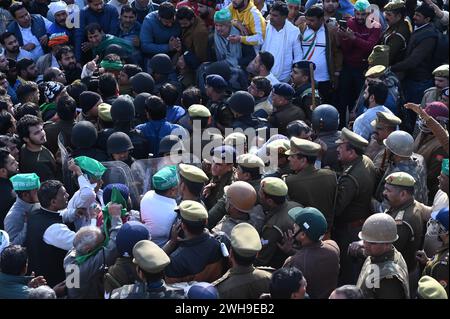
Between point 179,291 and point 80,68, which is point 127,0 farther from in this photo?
point 179,291

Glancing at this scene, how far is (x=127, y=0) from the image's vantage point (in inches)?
416

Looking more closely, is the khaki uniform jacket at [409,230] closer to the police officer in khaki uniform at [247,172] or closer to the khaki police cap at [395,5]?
the police officer in khaki uniform at [247,172]

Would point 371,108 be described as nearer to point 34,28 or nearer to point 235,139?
point 235,139

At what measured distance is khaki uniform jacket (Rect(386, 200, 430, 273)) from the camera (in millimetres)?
6117

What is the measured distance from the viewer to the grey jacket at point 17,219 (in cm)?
627

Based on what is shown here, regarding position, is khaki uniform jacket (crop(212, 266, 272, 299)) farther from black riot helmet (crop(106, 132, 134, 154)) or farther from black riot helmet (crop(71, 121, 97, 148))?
black riot helmet (crop(71, 121, 97, 148))

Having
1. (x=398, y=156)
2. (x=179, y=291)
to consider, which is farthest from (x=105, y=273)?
(x=398, y=156)

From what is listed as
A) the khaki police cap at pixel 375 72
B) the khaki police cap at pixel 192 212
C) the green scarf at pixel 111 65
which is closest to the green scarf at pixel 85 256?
the khaki police cap at pixel 192 212

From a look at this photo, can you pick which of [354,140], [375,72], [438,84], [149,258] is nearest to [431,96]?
[438,84]

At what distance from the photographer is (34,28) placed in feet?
33.1

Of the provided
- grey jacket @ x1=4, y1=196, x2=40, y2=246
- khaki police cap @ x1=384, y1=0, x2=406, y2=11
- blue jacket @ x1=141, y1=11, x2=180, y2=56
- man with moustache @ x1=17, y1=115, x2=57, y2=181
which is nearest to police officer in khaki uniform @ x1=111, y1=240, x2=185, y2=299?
grey jacket @ x1=4, y1=196, x2=40, y2=246

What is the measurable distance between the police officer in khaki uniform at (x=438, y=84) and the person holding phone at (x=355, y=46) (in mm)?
1412

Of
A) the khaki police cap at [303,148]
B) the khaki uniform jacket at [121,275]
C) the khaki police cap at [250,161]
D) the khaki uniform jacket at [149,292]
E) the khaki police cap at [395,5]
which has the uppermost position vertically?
the khaki police cap at [395,5]

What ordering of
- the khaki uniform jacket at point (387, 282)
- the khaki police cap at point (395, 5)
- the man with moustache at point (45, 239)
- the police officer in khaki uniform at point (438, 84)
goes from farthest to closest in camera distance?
the khaki police cap at point (395, 5) < the police officer in khaki uniform at point (438, 84) < the man with moustache at point (45, 239) < the khaki uniform jacket at point (387, 282)
